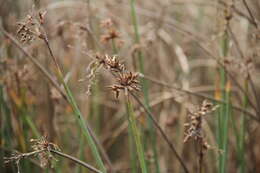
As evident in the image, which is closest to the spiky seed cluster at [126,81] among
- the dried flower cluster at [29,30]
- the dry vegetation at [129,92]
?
the dry vegetation at [129,92]

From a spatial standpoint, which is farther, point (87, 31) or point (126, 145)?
point (126, 145)

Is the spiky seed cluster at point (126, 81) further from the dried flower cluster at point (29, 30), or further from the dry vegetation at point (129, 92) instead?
the dried flower cluster at point (29, 30)

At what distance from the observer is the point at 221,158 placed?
93 centimetres

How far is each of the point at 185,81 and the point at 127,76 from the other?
1.07 m

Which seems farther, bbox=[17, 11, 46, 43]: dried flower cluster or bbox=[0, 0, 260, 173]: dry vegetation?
bbox=[0, 0, 260, 173]: dry vegetation

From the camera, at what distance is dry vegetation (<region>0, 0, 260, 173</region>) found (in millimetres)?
747

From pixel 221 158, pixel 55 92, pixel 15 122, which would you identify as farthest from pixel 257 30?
pixel 15 122

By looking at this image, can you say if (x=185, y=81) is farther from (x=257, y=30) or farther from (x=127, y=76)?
(x=127, y=76)

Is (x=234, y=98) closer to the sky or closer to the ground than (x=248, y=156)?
closer to the sky

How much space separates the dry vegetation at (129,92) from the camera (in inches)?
29.4

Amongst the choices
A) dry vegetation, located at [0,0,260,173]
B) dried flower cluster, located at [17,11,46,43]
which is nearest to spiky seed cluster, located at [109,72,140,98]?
dry vegetation, located at [0,0,260,173]

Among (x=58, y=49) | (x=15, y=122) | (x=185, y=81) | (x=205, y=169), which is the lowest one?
(x=205, y=169)

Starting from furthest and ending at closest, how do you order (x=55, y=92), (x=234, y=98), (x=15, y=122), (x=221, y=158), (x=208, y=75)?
(x=208, y=75) < (x=234, y=98) < (x=15, y=122) < (x=55, y=92) < (x=221, y=158)

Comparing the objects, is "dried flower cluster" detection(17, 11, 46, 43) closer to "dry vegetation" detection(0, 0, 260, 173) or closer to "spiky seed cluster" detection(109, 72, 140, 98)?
"dry vegetation" detection(0, 0, 260, 173)
